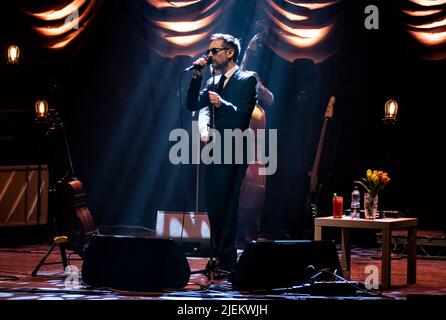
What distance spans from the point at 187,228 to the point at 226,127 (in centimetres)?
155

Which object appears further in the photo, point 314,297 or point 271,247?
point 271,247

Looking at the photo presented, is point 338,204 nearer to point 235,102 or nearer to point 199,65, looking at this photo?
point 235,102

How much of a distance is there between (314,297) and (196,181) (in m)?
3.88

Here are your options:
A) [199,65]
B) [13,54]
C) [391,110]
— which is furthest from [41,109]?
[391,110]

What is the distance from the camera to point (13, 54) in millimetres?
8203

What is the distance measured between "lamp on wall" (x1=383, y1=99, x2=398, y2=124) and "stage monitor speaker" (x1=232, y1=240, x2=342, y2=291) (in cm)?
341

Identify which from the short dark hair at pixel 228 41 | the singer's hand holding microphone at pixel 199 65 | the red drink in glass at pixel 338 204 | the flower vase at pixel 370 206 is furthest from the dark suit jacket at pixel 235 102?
the flower vase at pixel 370 206

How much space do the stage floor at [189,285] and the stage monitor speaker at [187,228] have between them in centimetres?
19

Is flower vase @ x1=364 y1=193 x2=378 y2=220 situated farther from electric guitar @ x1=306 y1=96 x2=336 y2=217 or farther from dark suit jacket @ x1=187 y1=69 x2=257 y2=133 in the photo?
electric guitar @ x1=306 y1=96 x2=336 y2=217

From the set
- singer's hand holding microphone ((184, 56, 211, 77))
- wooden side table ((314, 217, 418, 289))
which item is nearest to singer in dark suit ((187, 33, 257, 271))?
singer's hand holding microphone ((184, 56, 211, 77))

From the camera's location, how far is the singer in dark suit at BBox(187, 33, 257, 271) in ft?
18.8

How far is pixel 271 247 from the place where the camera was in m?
4.80
